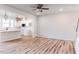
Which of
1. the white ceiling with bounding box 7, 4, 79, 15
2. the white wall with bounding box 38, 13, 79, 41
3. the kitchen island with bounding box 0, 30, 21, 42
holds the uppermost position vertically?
the white ceiling with bounding box 7, 4, 79, 15

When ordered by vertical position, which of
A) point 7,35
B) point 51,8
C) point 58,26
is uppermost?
point 51,8

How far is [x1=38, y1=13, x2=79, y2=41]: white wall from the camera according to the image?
112 inches

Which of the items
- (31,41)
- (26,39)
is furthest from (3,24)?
(31,41)

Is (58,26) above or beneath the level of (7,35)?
above

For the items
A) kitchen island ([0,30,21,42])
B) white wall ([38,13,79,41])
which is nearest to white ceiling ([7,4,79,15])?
white wall ([38,13,79,41])

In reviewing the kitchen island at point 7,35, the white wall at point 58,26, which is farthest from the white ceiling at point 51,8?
the kitchen island at point 7,35

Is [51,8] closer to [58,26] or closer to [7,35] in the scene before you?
[58,26]

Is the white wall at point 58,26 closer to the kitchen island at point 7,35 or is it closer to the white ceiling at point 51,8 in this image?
the white ceiling at point 51,8

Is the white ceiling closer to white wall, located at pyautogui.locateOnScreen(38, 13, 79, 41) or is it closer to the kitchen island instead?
white wall, located at pyautogui.locateOnScreen(38, 13, 79, 41)

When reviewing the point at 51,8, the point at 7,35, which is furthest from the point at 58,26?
the point at 7,35

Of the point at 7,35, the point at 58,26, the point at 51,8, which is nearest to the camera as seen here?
the point at 51,8

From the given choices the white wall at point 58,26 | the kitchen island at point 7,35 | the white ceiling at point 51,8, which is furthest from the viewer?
the kitchen island at point 7,35

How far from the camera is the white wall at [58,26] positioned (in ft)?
9.33

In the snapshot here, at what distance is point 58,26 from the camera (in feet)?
9.90
